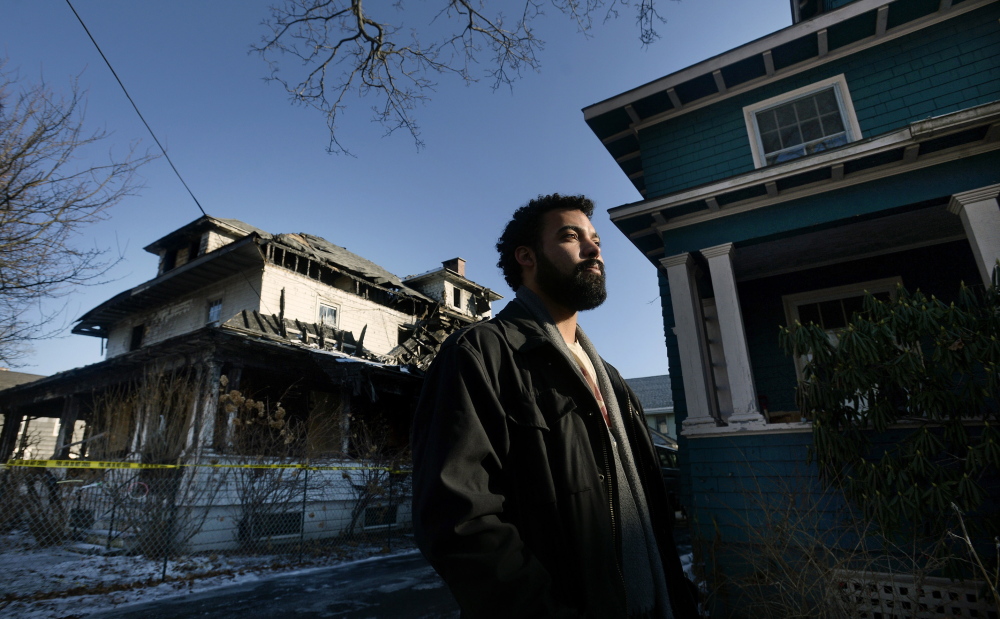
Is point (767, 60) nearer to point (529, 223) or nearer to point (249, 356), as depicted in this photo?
point (529, 223)

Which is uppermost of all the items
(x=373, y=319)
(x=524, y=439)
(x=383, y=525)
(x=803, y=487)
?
(x=373, y=319)

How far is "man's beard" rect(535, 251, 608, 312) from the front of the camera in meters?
1.87

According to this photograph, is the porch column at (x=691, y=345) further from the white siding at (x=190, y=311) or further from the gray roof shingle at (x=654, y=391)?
the gray roof shingle at (x=654, y=391)

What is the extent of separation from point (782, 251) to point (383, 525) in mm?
10435

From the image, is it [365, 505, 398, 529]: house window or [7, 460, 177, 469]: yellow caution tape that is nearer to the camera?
[7, 460, 177, 469]: yellow caution tape

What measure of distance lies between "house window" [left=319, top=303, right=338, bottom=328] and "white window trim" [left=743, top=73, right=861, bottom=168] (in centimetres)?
1423

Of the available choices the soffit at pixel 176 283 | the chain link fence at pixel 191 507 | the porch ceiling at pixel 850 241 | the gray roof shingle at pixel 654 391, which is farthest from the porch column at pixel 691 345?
the gray roof shingle at pixel 654 391

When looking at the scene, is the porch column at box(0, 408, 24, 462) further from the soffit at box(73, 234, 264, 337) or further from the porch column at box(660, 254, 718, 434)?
the porch column at box(660, 254, 718, 434)

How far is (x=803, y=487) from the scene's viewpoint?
5.64m

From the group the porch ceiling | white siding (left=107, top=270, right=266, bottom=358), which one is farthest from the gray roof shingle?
the porch ceiling

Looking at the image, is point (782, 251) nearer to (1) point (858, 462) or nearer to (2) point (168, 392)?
(1) point (858, 462)

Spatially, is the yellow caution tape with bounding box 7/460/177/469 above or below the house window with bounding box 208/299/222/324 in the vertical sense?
below

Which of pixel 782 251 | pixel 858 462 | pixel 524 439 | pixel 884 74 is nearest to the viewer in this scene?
pixel 524 439

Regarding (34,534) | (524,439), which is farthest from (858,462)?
(34,534)
